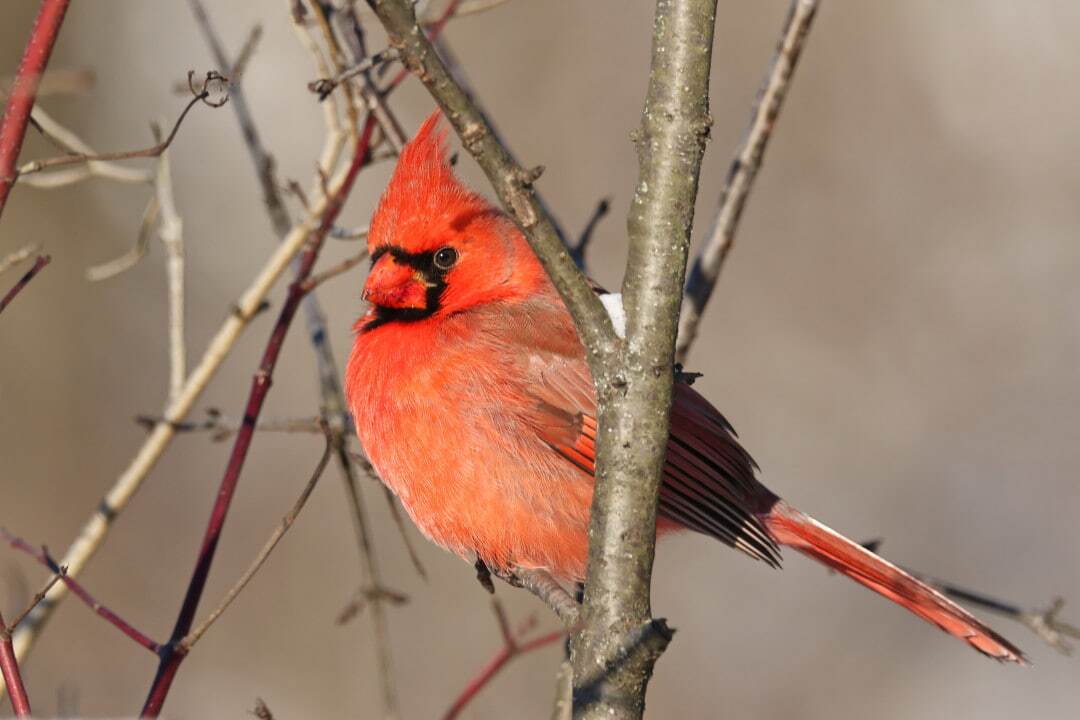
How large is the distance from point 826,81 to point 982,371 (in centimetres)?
138

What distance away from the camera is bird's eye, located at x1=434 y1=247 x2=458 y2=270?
286 centimetres

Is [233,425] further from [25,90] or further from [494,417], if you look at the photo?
[25,90]

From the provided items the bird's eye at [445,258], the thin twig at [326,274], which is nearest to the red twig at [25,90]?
the thin twig at [326,274]

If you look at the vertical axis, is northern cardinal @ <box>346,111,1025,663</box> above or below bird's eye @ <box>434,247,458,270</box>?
below

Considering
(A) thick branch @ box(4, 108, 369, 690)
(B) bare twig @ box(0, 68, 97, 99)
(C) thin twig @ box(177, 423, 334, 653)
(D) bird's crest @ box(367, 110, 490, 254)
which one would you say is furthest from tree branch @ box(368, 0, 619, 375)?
(D) bird's crest @ box(367, 110, 490, 254)

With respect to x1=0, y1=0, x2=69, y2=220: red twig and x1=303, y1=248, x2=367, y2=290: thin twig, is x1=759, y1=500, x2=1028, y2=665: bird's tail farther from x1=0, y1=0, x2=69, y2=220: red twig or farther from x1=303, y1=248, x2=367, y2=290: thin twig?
x1=0, y1=0, x2=69, y2=220: red twig

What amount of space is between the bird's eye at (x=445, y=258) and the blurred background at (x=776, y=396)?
2.65m

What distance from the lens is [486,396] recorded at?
271 centimetres

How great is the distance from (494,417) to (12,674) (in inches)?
47.4

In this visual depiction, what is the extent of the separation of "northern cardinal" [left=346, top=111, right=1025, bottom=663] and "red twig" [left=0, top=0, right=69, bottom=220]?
3.54ft

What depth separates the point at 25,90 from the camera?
160cm

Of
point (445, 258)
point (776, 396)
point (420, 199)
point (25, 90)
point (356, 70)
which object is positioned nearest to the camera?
point (25, 90)

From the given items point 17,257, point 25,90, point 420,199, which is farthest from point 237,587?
point 420,199

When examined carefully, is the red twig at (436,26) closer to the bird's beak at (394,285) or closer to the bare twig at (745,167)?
the bird's beak at (394,285)
